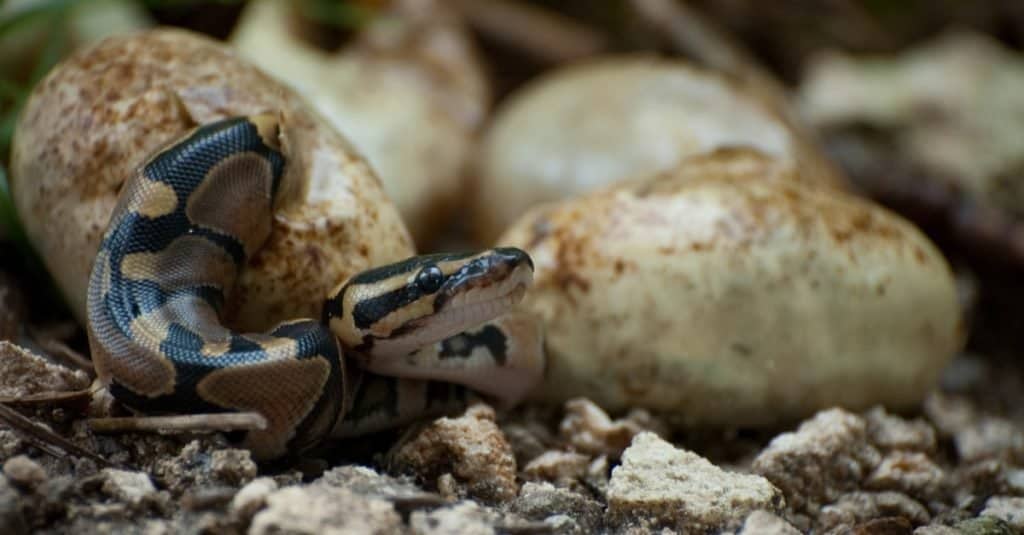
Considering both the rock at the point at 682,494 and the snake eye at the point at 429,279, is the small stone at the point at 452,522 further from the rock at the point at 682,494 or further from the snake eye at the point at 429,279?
the snake eye at the point at 429,279

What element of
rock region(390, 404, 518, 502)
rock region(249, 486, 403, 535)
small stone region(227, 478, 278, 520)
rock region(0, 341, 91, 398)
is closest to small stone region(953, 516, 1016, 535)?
rock region(390, 404, 518, 502)

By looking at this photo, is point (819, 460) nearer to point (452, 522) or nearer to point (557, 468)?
point (557, 468)

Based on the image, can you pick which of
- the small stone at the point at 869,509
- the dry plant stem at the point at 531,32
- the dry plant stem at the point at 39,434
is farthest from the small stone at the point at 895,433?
the dry plant stem at the point at 531,32

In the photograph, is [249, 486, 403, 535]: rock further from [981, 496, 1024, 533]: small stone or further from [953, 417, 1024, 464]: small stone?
[953, 417, 1024, 464]: small stone

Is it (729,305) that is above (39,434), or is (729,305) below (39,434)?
above

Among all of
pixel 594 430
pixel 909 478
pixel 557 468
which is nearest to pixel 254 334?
pixel 557 468

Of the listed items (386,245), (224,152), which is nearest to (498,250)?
(386,245)

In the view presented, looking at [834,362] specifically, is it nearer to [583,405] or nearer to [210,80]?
[583,405]
